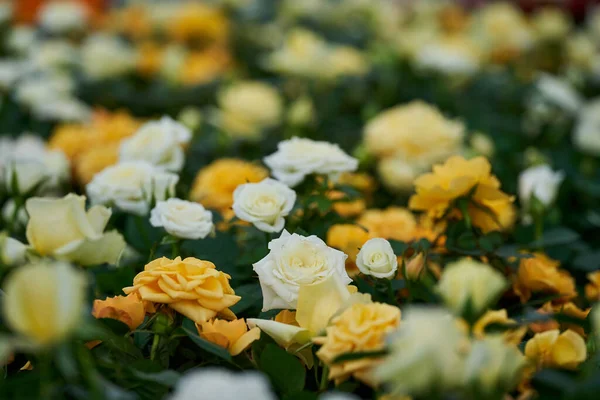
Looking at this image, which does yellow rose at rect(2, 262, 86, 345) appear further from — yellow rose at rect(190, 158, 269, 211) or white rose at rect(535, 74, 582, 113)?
white rose at rect(535, 74, 582, 113)

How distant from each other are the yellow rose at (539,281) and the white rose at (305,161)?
0.28 meters

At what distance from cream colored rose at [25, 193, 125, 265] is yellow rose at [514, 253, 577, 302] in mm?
563

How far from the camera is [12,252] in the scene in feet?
2.80

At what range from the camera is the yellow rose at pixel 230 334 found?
0.79 m

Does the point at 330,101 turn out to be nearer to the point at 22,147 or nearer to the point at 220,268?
the point at 22,147

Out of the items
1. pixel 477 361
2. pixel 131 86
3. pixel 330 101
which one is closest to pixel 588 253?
pixel 477 361

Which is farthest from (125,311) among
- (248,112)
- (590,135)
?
(590,135)

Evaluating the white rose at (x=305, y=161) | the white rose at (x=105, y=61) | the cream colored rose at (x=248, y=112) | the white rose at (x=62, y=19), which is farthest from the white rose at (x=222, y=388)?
the white rose at (x=62, y=19)

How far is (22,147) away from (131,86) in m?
0.94

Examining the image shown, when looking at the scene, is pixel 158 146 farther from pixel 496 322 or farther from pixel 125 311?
pixel 496 322

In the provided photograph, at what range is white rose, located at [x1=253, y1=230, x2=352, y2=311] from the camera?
2.73 feet

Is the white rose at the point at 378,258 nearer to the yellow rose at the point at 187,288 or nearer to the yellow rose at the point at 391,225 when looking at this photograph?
the yellow rose at the point at 187,288

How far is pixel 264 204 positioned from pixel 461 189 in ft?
0.85

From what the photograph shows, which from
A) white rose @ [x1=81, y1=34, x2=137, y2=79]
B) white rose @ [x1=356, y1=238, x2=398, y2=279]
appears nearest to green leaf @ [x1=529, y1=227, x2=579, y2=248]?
white rose @ [x1=356, y1=238, x2=398, y2=279]
